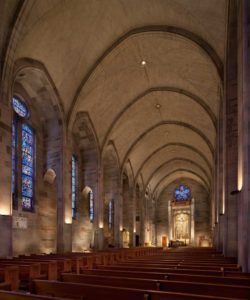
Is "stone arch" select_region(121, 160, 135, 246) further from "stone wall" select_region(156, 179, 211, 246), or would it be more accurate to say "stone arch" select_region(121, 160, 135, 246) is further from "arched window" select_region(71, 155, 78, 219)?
"stone wall" select_region(156, 179, 211, 246)

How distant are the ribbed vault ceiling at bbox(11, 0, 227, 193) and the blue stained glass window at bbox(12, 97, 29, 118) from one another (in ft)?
6.41

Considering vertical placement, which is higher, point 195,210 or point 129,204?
point 129,204

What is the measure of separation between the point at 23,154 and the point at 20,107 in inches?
94.1

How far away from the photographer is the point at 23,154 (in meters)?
16.2

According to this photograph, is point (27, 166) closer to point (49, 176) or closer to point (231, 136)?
point (49, 176)

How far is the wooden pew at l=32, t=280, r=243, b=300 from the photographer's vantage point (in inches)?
129

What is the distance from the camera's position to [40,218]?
1711cm

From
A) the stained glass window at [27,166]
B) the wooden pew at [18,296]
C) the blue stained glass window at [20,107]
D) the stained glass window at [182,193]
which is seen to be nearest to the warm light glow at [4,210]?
the stained glass window at [27,166]

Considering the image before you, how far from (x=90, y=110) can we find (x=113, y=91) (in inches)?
73.3

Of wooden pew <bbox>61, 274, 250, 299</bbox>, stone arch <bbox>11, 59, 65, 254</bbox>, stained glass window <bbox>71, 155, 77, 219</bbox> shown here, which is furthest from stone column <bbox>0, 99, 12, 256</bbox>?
stained glass window <bbox>71, 155, 77, 219</bbox>

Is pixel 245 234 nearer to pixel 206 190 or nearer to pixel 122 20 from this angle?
pixel 122 20

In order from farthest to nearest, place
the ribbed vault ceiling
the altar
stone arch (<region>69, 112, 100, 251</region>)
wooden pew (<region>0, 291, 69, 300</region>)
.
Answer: the altar < stone arch (<region>69, 112, 100, 251</region>) < the ribbed vault ceiling < wooden pew (<region>0, 291, 69, 300</region>)

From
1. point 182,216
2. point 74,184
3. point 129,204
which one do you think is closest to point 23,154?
point 74,184

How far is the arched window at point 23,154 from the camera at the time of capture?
605 inches
